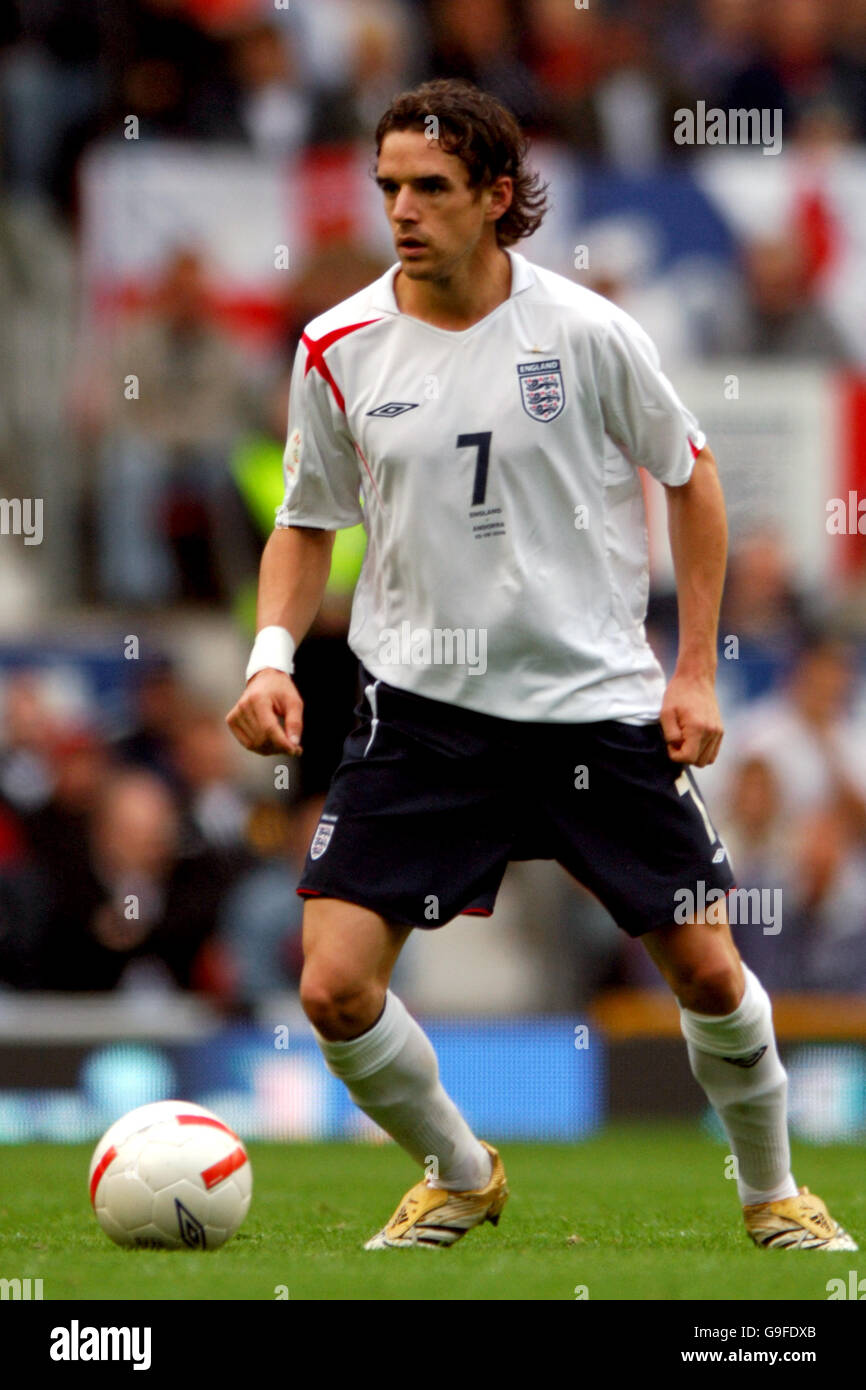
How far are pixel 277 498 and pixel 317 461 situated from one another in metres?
5.79

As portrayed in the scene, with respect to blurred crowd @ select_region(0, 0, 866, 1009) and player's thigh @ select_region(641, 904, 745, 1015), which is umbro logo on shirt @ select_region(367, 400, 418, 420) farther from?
blurred crowd @ select_region(0, 0, 866, 1009)

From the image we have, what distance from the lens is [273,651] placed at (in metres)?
5.34

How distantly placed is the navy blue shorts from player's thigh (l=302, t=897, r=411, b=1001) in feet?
0.12

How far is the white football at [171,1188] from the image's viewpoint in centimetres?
536

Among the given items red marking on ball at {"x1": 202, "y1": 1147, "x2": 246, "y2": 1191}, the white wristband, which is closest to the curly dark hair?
the white wristband

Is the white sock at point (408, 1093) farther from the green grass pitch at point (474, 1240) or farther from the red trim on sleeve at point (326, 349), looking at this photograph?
the red trim on sleeve at point (326, 349)

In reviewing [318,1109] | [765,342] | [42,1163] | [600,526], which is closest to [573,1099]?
[318,1109]

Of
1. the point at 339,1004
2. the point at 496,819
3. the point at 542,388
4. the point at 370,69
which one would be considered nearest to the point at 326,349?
the point at 542,388

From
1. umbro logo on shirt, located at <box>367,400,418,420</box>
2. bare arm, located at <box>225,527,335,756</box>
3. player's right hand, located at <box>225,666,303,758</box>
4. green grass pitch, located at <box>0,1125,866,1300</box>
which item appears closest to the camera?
green grass pitch, located at <box>0,1125,866,1300</box>

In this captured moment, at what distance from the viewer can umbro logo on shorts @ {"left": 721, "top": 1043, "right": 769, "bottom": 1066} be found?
17.6ft

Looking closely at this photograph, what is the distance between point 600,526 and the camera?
5.31m

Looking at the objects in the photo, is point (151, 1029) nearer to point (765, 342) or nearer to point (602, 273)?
point (602, 273)

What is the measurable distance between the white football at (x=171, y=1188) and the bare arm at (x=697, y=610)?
54.8 inches

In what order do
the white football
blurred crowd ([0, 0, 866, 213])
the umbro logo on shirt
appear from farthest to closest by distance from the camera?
blurred crowd ([0, 0, 866, 213]) → the white football → the umbro logo on shirt
